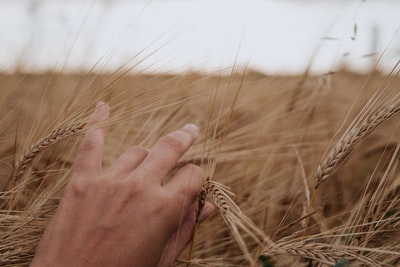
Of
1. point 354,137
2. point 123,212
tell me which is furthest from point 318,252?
point 123,212

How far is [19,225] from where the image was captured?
847 mm

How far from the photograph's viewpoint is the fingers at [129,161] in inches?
33.5

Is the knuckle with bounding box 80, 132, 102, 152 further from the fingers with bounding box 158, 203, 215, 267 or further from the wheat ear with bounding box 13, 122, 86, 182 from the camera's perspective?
the fingers with bounding box 158, 203, 215, 267

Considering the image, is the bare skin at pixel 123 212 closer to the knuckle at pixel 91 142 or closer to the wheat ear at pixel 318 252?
the knuckle at pixel 91 142

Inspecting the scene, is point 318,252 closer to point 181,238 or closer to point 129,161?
point 181,238

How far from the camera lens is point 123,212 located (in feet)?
2.51

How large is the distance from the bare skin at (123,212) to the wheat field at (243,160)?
0.19ft

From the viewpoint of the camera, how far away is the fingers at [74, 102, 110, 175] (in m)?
0.87

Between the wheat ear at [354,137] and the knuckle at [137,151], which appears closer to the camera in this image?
the wheat ear at [354,137]

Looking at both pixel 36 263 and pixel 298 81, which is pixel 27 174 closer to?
pixel 36 263

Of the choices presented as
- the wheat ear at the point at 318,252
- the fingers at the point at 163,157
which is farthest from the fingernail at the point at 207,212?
the wheat ear at the point at 318,252

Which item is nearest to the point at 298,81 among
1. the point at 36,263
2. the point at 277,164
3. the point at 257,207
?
the point at 277,164

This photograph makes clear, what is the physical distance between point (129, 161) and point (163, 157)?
0.08 meters

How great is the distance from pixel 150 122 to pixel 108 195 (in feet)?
1.36
